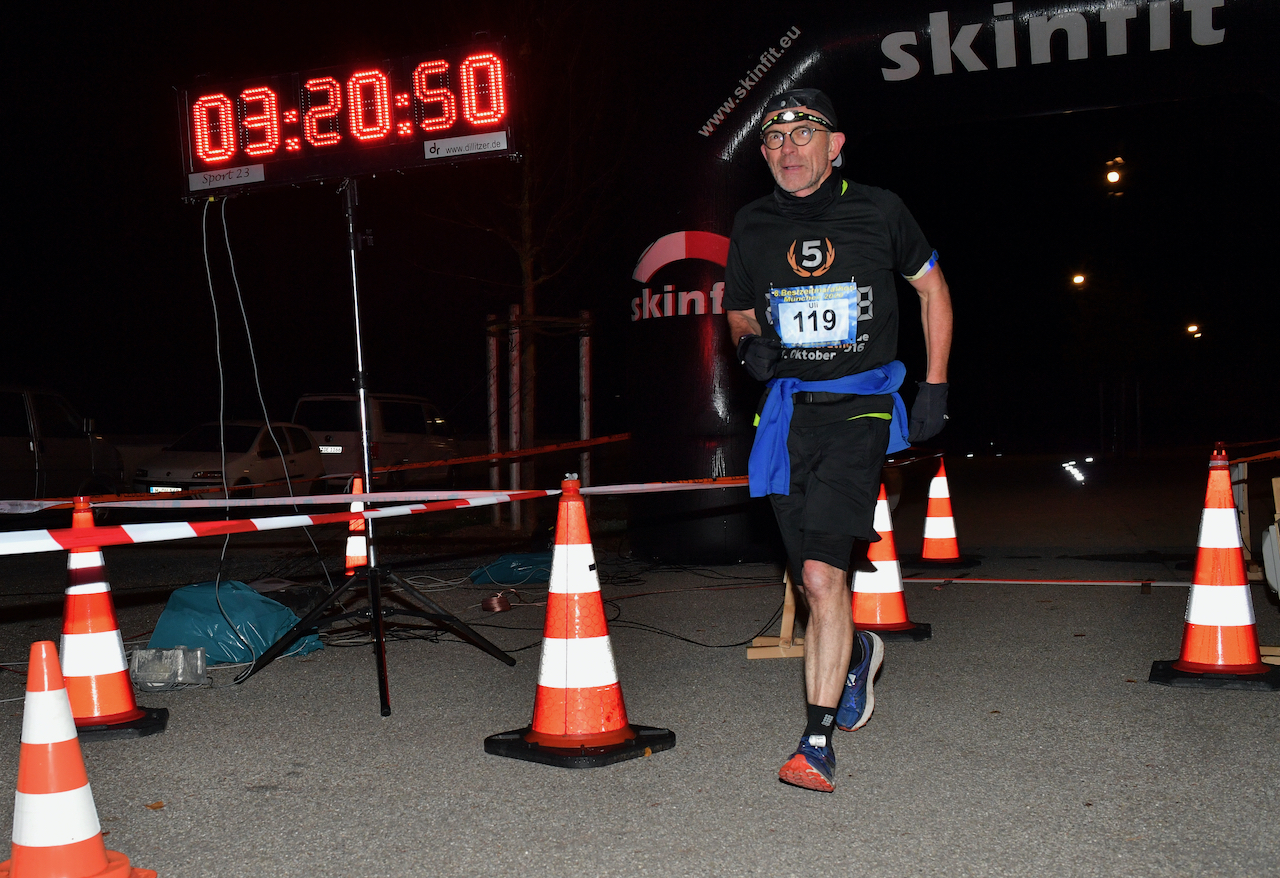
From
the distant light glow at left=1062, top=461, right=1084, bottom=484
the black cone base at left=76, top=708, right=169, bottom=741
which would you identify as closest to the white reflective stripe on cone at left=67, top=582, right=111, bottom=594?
the black cone base at left=76, top=708, right=169, bottom=741

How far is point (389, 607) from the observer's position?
7.23m

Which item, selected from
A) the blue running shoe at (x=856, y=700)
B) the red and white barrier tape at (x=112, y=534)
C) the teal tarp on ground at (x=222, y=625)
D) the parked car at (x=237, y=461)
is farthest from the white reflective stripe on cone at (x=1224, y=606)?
the parked car at (x=237, y=461)

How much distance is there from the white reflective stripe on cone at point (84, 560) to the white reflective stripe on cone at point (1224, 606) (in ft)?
15.1

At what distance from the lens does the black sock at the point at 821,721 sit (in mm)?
3646

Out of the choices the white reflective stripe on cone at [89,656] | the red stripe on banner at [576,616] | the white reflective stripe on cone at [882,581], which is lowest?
the white reflective stripe on cone at [882,581]

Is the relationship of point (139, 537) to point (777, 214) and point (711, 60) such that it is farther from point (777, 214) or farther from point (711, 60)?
point (711, 60)

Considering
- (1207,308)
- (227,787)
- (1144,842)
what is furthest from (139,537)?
(1207,308)

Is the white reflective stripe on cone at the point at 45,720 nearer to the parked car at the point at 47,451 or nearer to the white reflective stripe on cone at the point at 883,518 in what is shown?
the white reflective stripe on cone at the point at 883,518

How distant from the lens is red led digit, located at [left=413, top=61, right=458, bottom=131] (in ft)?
20.7

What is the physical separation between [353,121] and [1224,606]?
5.06m

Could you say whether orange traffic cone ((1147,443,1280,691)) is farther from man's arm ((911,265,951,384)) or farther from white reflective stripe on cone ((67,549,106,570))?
white reflective stripe on cone ((67,549,106,570))

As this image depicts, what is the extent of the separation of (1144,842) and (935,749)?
38.6 inches

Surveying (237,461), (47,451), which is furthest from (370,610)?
(237,461)

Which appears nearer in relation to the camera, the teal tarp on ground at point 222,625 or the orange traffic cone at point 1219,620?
the orange traffic cone at point 1219,620
